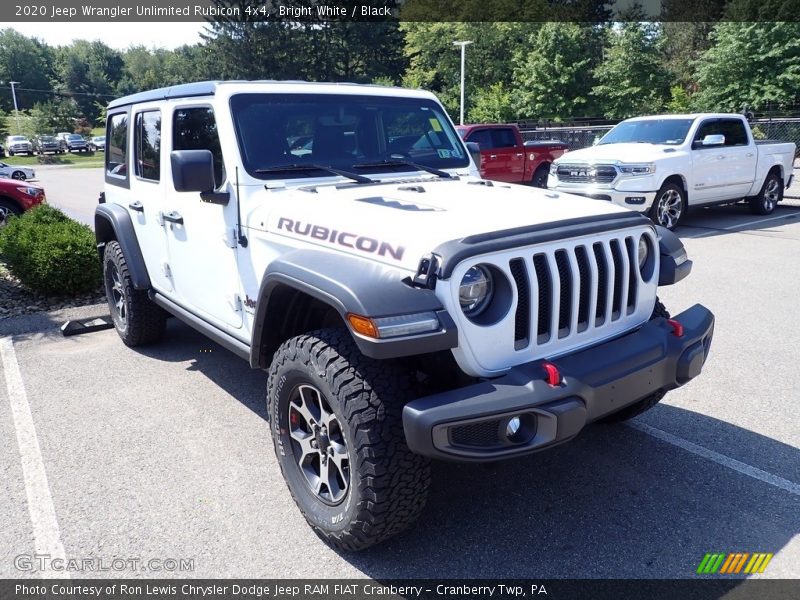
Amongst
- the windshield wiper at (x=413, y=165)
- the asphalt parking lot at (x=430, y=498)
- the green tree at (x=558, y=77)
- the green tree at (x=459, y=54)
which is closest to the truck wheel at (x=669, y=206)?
the asphalt parking lot at (x=430, y=498)

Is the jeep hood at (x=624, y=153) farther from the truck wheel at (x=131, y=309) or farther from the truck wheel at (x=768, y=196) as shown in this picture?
the truck wheel at (x=131, y=309)

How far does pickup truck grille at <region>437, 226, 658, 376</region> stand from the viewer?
2576 millimetres

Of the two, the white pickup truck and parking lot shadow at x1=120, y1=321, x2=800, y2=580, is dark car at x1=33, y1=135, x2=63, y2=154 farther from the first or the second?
parking lot shadow at x1=120, y1=321, x2=800, y2=580

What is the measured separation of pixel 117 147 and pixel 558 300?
168 inches

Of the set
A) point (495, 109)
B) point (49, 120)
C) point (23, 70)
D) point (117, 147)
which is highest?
point (23, 70)

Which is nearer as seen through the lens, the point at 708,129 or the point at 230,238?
the point at 230,238

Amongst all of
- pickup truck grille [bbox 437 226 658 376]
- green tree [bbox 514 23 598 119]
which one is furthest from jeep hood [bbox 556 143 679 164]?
green tree [bbox 514 23 598 119]

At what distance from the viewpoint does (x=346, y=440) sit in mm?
2598

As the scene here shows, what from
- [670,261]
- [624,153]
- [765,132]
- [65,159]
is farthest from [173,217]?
[65,159]

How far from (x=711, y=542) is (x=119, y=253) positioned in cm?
464

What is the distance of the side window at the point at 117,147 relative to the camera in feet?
17.0

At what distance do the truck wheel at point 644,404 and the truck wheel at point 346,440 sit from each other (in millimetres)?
1380

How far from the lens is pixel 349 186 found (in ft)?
12.0

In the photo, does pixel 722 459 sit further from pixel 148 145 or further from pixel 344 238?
pixel 148 145
